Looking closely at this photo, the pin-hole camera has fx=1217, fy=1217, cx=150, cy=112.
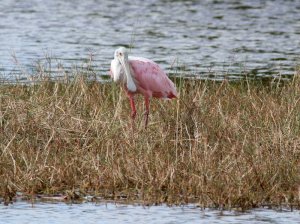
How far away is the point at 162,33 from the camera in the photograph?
23.8 metres

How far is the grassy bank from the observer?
921cm

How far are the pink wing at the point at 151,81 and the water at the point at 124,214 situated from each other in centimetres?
316

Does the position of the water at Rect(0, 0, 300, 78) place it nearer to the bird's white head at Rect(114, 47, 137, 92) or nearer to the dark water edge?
the bird's white head at Rect(114, 47, 137, 92)

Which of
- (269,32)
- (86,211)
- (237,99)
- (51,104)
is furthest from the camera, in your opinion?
(269,32)

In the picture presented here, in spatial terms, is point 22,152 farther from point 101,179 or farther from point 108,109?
point 108,109

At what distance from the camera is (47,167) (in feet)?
31.3

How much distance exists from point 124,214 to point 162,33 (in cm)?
1509

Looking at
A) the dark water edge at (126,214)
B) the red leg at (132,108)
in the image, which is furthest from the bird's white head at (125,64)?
the dark water edge at (126,214)

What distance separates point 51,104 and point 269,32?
44.0 ft

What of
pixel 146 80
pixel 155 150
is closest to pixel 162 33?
pixel 146 80

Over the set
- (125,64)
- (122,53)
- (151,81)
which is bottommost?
(151,81)

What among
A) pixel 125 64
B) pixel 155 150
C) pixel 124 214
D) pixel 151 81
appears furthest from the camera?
pixel 151 81

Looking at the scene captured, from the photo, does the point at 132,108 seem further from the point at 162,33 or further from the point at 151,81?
the point at 162,33

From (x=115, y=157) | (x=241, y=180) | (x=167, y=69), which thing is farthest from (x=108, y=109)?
(x=167, y=69)
